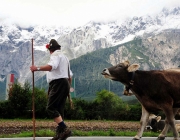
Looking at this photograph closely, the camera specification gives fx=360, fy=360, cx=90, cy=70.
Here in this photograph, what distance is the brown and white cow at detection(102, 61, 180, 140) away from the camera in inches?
266

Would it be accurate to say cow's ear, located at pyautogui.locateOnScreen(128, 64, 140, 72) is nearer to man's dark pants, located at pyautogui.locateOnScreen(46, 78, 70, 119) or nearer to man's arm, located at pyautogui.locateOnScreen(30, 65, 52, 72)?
man's dark pants, located at pyautogui.locateOnScreen(46, 78, 70, 119)

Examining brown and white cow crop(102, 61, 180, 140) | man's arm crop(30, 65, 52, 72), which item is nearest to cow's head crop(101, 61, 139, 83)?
brown and white cow crop(102, 61, 180, 140)

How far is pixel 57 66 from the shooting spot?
7246 mm

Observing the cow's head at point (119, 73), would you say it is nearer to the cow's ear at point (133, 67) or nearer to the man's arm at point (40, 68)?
the cow's ear at point (133, 67)

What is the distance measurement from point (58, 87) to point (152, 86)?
1841mm

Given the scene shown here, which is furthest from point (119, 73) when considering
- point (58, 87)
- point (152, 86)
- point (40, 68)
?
point (40, 68)

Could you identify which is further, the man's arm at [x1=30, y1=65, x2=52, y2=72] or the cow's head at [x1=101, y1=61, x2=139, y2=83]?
the cow's head at [x1=101, y1=61, x2=139, y2=83]

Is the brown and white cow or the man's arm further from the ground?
the man's arm

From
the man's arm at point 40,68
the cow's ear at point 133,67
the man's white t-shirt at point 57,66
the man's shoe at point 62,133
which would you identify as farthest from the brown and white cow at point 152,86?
the man's shoe at point 62,133

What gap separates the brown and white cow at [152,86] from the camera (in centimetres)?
675

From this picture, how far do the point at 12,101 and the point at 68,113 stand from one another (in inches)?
205

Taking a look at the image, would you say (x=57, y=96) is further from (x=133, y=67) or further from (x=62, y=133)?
(x=133, y=67)

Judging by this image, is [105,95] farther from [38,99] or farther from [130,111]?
[38,99]

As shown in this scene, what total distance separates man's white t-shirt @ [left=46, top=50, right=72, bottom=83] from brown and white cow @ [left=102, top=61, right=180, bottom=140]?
2.72ft
